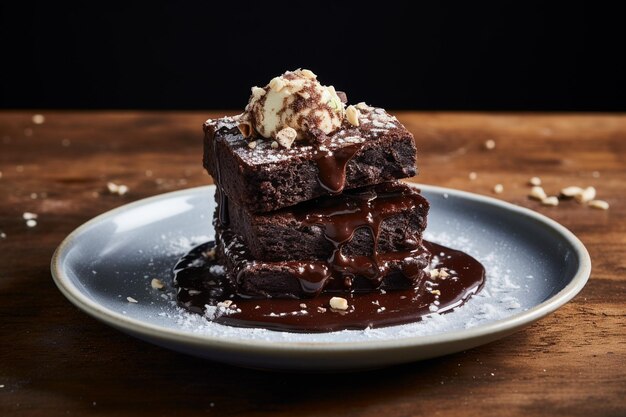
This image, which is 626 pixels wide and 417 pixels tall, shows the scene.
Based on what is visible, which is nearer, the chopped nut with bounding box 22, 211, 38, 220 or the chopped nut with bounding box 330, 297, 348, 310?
the chopped nut with bounding box 330, 297, 348, 310

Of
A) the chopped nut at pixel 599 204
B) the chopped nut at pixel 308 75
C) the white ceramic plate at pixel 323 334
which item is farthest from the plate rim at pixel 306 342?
the chopped nut at pixel 599 204

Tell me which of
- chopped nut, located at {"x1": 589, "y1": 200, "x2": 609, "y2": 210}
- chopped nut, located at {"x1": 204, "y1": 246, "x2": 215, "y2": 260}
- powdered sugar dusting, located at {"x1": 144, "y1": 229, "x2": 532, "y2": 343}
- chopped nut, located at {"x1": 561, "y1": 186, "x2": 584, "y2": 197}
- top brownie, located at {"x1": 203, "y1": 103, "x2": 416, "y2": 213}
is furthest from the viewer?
chopped nut, located at {"x1": 561, "y1": 186, "x2": 584, "y2": 197}

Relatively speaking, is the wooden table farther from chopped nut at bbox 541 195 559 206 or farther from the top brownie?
the top brownie

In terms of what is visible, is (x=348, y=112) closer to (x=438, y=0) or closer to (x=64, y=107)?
(x=438, y=0)

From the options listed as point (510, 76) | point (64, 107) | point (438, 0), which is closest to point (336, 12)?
point (438, 0)

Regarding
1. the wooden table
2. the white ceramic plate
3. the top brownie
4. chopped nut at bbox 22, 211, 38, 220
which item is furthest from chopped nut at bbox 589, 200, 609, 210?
chopped nut at bbox 22, 211, 38, 220

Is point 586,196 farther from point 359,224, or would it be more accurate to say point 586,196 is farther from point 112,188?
point 112,188
